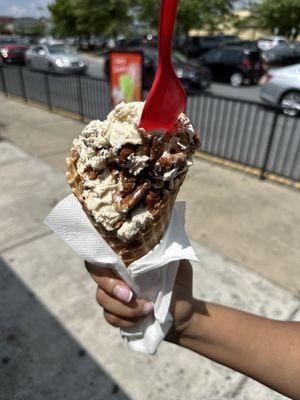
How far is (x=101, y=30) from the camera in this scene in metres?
41.8

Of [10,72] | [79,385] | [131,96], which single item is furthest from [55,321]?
[10,72]

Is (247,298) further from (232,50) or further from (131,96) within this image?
(232,50)

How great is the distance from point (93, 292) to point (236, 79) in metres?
15.2

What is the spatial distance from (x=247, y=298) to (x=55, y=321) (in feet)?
5.58

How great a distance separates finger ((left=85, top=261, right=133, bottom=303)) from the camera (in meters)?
1.45

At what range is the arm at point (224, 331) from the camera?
1.40 m

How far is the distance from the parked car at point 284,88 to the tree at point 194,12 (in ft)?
73.4

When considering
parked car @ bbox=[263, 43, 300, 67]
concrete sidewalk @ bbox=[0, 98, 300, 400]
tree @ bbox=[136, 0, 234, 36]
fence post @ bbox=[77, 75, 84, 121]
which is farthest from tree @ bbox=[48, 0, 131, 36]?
concrete sidewalk @ bbox=[0, 98, 300, 400]

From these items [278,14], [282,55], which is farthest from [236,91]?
[278,14]

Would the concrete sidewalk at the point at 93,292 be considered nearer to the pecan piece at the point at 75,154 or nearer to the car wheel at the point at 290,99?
the pecan piece at the point at 75,154

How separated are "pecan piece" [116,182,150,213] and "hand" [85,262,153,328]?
0.35m

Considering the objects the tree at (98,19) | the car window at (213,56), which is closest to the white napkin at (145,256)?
the car window at (213,56)

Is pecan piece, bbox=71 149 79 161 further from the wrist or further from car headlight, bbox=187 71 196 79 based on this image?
car headlight, bbox=187 71 196 79

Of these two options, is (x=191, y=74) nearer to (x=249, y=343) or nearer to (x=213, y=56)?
(x=213, y=56)
